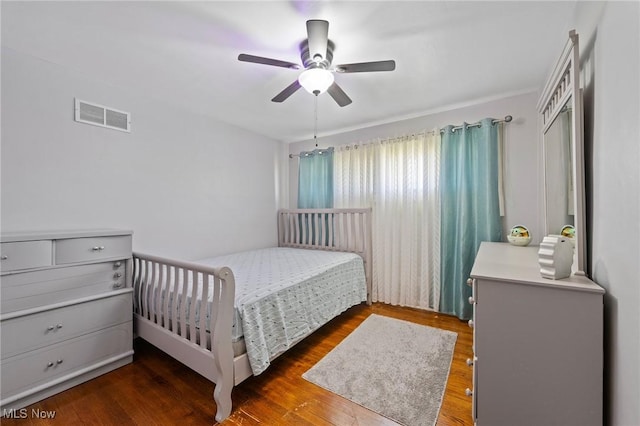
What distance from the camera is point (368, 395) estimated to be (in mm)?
1604

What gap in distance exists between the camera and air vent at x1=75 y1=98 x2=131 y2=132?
2.07m

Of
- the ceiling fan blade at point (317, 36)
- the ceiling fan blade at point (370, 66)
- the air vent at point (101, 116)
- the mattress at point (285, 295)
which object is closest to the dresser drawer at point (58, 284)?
the mattress at point (285, 295)

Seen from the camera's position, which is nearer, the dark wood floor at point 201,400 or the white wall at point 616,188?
the white wall at point 616,188

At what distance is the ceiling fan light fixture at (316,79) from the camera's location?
1.61m

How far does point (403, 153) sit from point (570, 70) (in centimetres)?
184

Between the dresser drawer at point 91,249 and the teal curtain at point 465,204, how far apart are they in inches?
118

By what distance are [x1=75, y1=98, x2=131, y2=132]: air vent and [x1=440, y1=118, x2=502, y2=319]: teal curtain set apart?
126 inches

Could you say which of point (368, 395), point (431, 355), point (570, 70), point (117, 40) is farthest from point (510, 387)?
point (117, 40)

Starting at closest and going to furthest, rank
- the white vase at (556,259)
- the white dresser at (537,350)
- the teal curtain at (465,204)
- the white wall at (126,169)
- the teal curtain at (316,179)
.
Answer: the white dresser at (537,350), the white vase at (556,259), the white wall at (126,169), the teal curtain at (465,204), the teal curtain at (316,179)

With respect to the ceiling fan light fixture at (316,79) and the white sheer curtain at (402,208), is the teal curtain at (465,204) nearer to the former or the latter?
the white sheer curtain at (402,208)

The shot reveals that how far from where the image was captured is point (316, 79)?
1.63 m

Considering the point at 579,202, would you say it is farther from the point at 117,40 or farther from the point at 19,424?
the point at 19,424

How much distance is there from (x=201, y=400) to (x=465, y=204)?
111 inches

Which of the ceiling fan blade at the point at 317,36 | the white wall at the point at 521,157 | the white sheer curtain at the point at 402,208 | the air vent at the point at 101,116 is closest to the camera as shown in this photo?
the ceiling fan blade at the point at 317,36
